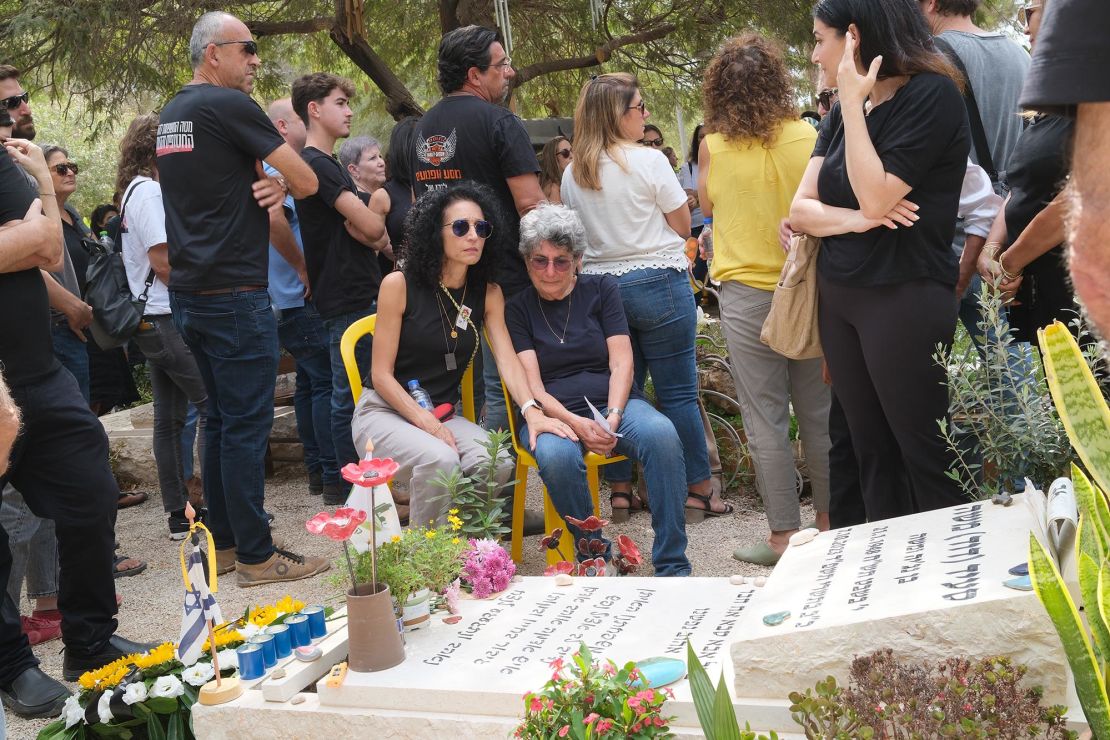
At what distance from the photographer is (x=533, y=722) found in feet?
6.91

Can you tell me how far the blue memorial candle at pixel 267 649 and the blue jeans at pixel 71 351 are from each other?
290 centimetres

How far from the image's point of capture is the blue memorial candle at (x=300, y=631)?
287 centimetres

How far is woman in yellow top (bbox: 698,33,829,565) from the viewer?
4.11 metres

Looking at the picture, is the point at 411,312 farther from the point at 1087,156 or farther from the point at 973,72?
the point at 1087,156

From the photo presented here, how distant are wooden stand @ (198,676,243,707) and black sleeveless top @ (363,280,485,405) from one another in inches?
71.8

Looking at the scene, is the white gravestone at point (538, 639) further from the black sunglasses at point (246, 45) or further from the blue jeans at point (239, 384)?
the black sunglasses at point (246, 45)

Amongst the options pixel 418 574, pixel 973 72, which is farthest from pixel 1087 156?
pixel 973 72

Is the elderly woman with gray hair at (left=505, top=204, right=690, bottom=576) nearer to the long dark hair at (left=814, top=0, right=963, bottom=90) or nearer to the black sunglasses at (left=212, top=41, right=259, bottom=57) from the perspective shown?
the black sunglasses at (left=212, top=41, right=259, bottom=57)

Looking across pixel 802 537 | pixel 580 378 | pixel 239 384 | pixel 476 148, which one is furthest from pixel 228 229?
pixel 802 537

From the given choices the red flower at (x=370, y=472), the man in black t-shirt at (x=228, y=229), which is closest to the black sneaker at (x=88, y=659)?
the man in black t-shirt at (x=228, y=229)

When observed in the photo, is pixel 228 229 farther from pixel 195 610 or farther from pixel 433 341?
pixel 195 610

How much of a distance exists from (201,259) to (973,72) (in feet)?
9.87

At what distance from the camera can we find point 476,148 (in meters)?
4.58

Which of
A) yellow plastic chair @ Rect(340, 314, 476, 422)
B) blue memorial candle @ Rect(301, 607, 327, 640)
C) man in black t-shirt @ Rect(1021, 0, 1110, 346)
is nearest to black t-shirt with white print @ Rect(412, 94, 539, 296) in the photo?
yellow plastic chair @ Rect(340, 314, 476, 422)
